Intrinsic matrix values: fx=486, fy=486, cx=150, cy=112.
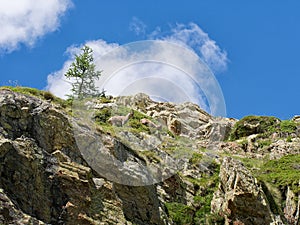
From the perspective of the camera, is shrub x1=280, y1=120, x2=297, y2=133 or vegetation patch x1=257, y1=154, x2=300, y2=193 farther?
shrub x1=280, y1=120, x2=297, y2=133

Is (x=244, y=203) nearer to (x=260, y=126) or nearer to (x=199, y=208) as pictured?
(x=199, y=208)

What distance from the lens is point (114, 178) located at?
19.1 metres

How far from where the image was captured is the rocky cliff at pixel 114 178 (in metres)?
15.0

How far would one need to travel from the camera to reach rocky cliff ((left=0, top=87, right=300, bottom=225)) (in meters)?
15.0

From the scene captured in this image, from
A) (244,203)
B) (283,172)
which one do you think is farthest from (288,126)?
(244,203)

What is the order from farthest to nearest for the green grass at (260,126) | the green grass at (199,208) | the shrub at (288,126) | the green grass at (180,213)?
the green grass at (260,126) → the shrub at (288,126) → the green grass at (199,208) → the green grass at (180,213)

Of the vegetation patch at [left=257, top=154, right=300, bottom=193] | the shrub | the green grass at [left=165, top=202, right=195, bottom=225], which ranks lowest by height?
the green grass at [left=165, top=202, right=195, bottom=225]

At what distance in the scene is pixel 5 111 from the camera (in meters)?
17.7

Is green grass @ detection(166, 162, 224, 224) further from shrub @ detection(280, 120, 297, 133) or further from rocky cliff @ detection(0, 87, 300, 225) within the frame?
shrub @ detection(280, 120, 297, 133)

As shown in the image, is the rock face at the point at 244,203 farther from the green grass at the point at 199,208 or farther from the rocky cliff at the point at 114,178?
the green grass at the point at 199,208

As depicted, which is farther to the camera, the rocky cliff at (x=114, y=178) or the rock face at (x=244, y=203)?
the rock face at (x=244, y=203)

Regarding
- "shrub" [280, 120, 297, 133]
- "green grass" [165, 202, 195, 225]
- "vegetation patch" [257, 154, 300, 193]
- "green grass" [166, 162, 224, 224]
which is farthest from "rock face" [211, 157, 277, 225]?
"shrub" [280, 120, 297, 133]

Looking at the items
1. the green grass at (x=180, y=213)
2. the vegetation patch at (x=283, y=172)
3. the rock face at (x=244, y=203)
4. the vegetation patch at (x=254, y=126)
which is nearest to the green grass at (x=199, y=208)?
the green grass at (x=180, y=213)

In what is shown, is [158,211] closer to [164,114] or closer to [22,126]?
[22,126]
